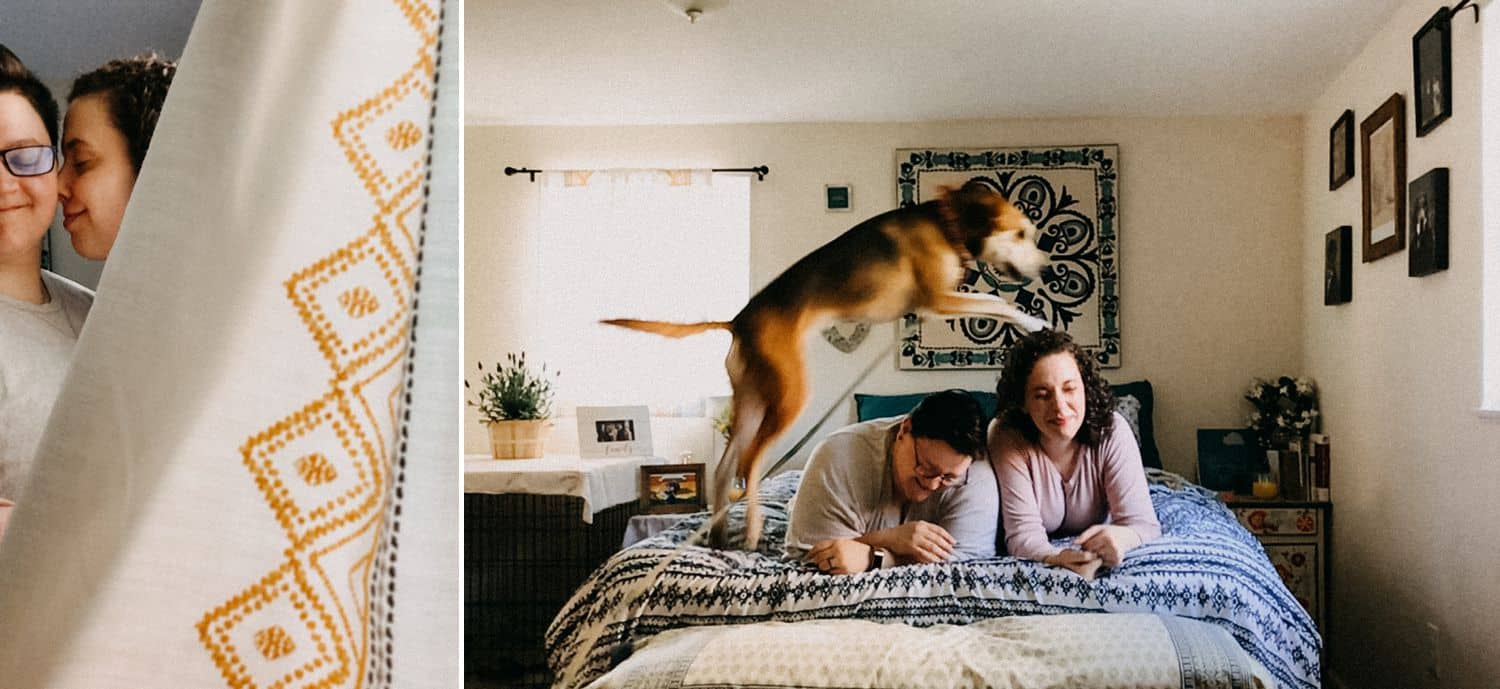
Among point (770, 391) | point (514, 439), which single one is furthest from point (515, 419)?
point (770, 391)

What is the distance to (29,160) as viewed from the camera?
0.64 m

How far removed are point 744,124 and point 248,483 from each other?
4.73 metres

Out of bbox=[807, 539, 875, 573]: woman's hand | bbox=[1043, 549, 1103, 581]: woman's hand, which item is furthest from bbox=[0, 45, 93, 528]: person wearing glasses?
bbox=[1043, 549, 1103, 581]: woman's hand

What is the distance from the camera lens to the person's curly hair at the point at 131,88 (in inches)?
26.1

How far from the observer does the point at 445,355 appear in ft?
1.43

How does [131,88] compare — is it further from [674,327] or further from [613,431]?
[613,431]

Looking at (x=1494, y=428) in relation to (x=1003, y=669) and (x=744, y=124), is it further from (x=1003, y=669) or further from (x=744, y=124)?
(x=744, y=124)

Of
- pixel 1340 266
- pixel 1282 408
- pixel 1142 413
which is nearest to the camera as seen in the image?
pixel 1340 266

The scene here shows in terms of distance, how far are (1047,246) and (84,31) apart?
4569mm

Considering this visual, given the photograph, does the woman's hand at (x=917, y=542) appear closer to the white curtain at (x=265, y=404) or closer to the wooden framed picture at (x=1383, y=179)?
the wooden framed picture at (x=1383, y=179)

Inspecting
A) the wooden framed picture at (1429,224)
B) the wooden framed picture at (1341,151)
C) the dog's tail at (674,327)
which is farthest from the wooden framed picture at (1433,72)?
Result: the dog's tail at (674,327)

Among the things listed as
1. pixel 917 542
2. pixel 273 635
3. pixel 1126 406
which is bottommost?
pixel 917 542

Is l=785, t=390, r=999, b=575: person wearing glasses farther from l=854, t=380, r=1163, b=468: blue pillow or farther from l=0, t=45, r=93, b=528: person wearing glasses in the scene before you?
l=0, t=45, r=93, b=528: person wearing glasses

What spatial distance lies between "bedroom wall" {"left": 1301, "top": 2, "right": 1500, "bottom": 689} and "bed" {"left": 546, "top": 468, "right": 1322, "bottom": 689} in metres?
0.63
